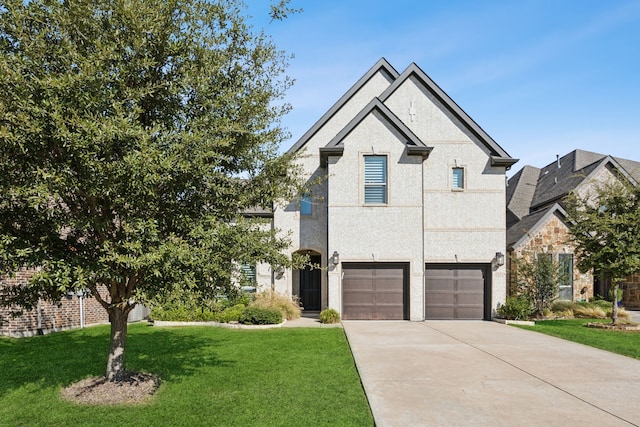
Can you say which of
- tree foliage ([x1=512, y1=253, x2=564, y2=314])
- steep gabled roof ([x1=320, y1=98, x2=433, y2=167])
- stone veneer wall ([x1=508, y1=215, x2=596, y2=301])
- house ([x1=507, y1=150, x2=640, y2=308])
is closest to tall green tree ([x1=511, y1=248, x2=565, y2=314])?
tree foliage ([x1=512, y1=253, x2=564, y2=314])

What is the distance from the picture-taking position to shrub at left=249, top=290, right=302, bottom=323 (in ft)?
55.3

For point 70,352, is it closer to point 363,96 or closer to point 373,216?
point 373,216

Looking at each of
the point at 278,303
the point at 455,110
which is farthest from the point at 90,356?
the point at 455,110

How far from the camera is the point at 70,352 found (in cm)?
1088

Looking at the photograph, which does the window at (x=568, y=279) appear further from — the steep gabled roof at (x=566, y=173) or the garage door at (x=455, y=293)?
the garage door at (x=455, y=293)

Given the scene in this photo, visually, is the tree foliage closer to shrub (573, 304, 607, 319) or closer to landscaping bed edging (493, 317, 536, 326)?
shrub (573, 304, 607, 319)

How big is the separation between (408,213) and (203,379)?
11115mm

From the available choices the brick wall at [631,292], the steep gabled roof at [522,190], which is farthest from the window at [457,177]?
the brick wall at [631,292]

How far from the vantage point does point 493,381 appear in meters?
8.14

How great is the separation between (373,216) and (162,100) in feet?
37.6

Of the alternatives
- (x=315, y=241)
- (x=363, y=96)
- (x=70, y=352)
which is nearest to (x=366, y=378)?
(x=70, y=352)

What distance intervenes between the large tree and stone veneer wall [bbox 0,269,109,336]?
774cm

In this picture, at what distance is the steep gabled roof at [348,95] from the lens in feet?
65.1

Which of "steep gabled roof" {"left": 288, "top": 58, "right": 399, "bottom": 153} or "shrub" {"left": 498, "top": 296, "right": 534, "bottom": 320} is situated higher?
"steep gabled roof" {"left": 288, "top": 58, "right": 399, "bottom": 153}
